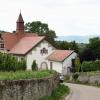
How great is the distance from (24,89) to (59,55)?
4664 centimetres

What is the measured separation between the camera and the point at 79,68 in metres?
71.2

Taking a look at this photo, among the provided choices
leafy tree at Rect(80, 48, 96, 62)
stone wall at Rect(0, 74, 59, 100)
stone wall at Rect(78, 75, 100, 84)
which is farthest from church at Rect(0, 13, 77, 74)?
stone wall at Rect(0, 74, 59, 100)

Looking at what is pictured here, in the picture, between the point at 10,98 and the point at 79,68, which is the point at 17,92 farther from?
the point at 79,68

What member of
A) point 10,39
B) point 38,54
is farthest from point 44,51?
point 10,39

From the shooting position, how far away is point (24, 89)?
25.7 meters

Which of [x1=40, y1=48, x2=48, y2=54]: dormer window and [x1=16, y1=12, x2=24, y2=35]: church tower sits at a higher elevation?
[x1=16, y1=12, x2=24, y2=35]: church tower

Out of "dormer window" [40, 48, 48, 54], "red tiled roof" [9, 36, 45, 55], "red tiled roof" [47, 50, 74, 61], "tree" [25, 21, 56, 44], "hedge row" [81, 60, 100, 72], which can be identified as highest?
"tree" [25, 21, 56, 44]

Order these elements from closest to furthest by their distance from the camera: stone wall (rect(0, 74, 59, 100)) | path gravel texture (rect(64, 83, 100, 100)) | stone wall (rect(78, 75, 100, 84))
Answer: stone wall (rect(0, 74, 59, 100))
path gravel texture (rect(64, 83, 100, 100))
stone wall (rect(78, 75, 100, 84))

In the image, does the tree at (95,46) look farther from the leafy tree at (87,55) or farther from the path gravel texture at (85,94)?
the path gravel texture at (85,94)

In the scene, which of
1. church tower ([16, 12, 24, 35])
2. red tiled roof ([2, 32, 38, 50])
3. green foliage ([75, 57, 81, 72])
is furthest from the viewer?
church tower ([16, 12, 24, 35])

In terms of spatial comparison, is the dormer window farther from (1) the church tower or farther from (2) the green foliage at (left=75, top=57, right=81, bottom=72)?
(1) the church tower

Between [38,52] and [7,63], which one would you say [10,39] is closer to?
[38,52]

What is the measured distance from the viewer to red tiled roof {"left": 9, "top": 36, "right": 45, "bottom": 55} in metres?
73.0

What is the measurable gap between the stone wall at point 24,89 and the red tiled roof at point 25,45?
42059mm
